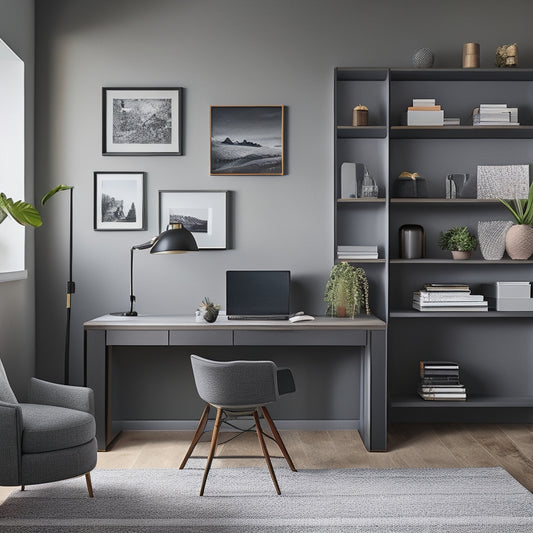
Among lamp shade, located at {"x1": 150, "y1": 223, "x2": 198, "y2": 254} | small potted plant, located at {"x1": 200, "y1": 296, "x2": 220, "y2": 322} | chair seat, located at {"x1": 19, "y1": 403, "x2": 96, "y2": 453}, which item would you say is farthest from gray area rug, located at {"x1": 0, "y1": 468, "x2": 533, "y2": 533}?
lamp shade, located at {"x1": 150, "y1": 223, "x2": 198, "y2": 254}

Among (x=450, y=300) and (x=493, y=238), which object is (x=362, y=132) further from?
(x=450, y=300)

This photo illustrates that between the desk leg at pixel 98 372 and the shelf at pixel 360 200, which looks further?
the shelf at pixel 360 200

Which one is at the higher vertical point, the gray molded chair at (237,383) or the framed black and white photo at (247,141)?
the framed black and white photo at (247,141)

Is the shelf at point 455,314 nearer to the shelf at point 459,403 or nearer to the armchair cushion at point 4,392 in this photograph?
the shelf at point 459,403

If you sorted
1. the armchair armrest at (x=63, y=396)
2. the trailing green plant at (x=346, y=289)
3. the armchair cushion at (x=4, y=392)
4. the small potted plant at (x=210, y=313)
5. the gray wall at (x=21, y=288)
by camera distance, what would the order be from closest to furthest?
the armchair cushion at (x=4, y=392)
the armchair armrest at (x=63, y=396)
the gray wall at (x=21, y=288)
the small potted plant at (x=210, y=313)
the trailing green plant at (x=346, y=289)

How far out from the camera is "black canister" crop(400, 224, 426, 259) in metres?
4.44

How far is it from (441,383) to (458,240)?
0.96 metres

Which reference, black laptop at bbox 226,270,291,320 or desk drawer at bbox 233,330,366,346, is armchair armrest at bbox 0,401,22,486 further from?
black laptop at bbox 226,270,291,320

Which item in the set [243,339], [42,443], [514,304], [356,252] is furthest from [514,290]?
[42,443]

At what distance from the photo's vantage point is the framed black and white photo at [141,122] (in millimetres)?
4523

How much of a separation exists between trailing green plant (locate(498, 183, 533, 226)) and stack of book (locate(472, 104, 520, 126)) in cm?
48

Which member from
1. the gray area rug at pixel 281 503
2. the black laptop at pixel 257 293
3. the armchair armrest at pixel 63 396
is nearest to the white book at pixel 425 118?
the black laptop at pixel 257 293

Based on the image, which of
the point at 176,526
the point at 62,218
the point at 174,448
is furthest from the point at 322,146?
the point at 176,526

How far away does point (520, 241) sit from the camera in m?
4.34
